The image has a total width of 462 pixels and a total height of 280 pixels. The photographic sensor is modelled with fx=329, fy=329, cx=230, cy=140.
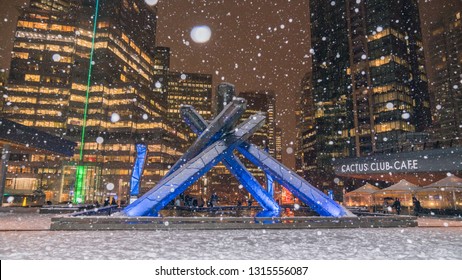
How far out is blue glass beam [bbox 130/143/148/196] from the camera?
1956cm

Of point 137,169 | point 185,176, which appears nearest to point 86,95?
point 137,169

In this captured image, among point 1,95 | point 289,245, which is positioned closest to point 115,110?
point 1,95

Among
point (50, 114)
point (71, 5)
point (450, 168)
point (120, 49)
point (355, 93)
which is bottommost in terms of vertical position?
point (450, 168)

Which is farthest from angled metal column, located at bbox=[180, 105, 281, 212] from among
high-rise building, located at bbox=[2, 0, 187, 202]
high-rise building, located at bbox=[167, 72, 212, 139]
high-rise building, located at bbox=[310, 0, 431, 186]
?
high-rise building, located at bbox=[167, 72, 212, 139]

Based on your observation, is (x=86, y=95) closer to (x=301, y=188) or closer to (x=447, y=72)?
(x=301, y=188)

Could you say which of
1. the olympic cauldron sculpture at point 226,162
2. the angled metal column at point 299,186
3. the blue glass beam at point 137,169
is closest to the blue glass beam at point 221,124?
the olympic cauldron sculpture at point 226,162

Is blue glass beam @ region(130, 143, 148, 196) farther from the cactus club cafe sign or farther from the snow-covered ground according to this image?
the cactus club cafe sign

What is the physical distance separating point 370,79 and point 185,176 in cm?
7831

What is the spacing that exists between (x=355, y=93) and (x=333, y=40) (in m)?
20.4

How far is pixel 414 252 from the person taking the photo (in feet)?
26.0

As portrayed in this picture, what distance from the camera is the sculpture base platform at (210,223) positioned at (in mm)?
12766

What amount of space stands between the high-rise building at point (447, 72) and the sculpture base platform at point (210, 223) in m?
A: 130

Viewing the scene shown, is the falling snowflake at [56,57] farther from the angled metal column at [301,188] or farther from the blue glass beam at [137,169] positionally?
the angled metal column at [301,188]

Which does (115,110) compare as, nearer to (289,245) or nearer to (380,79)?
(380,79)
